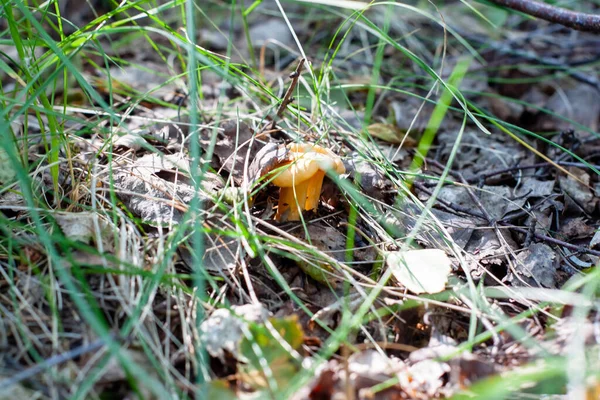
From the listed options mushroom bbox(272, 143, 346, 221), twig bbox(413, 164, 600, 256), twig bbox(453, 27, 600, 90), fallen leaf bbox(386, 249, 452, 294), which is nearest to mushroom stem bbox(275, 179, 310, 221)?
mushroom bbox(272, 143, 346, 221)

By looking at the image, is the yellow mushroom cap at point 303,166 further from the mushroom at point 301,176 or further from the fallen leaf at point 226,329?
the fallen leaf at point 226,329

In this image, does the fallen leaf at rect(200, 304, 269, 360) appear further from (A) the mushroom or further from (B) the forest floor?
(A) the mushroom

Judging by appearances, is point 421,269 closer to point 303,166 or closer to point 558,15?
point 303,166

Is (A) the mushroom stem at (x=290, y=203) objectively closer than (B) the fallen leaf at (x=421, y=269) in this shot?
No

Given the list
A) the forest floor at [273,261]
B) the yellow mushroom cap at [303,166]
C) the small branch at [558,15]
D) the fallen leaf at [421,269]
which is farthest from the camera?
the small branch at [558,15]

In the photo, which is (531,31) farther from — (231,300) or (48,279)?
(48,279)

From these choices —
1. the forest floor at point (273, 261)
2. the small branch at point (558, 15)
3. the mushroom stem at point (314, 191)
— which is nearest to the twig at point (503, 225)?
the forest floor at point (273, 261)

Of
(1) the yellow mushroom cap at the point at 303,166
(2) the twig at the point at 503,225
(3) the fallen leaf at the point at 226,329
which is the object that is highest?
(1) the yellow mushroom cap at the point at 303,166

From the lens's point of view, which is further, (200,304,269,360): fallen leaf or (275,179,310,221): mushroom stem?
(275,179,310,221): mushroom stem
